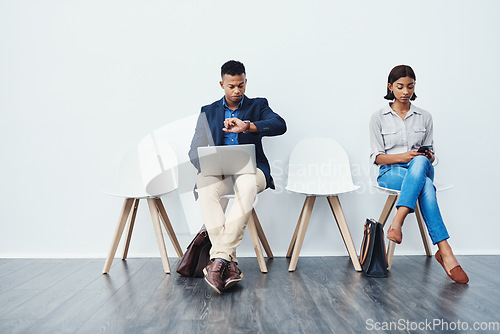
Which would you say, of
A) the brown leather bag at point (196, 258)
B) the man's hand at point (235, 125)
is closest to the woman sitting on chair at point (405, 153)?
the man's hand at point (235, 125)

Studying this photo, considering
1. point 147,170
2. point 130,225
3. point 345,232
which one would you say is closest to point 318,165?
point 345,232

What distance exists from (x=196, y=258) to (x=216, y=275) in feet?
1.31

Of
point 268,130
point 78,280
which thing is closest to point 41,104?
point 78,280

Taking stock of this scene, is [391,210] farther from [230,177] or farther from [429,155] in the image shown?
[230,177]

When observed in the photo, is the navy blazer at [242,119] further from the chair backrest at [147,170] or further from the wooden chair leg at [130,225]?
the wooden chair leg at [130,225]

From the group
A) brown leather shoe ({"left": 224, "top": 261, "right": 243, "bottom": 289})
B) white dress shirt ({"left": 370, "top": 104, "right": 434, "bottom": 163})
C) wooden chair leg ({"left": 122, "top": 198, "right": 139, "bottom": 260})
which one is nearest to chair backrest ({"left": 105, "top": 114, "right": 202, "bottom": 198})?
wooden chair leg ({"left": 122, "top": 198, "right": 139, "bottom": 260})

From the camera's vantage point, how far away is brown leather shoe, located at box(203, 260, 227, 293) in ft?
6.03

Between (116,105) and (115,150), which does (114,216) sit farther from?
(116,105)

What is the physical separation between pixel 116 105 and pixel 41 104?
1.73ft

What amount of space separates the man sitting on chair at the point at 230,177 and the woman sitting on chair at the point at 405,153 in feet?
2.07

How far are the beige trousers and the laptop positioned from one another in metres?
0.04

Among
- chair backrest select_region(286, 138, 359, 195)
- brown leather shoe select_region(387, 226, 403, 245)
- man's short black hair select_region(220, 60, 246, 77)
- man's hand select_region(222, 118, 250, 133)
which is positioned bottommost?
brown leather shoe select_region(387, 226, 403, 245)

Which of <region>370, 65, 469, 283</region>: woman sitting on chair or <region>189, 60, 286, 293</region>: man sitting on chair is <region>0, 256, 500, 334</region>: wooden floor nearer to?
<region>189, 60, 286, 293</region>: man sitting on chair

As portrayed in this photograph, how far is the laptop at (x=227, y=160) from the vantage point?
2119 millimetres
